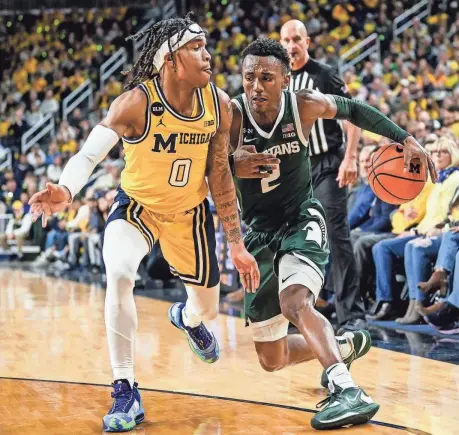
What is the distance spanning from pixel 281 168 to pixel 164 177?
65 centimetres

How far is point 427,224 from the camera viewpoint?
7055 millimetres

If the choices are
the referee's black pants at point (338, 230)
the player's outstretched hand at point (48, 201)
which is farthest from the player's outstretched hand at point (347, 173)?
the player's outstretched hand at point (48, 201)

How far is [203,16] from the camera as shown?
21.2 metres

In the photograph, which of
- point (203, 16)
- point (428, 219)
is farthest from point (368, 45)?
point (428, 219)

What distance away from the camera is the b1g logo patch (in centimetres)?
397

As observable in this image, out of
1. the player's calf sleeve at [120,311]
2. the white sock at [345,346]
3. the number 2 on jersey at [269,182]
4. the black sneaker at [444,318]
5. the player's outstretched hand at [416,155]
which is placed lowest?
the black sneaker at [444,318]

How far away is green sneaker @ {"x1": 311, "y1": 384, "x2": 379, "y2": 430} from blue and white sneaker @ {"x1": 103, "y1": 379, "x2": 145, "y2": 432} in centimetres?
81

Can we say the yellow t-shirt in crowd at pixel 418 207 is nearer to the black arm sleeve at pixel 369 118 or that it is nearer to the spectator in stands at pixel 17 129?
the black arm sleeve at pixel 369 118

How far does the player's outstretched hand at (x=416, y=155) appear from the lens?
412 centimetres

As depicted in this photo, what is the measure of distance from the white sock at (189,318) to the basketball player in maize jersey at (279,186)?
47 cm

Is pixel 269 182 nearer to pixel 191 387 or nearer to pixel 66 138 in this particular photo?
pixel 191 387

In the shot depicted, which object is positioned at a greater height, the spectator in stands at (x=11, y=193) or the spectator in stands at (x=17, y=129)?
the spectator in stands at (x=17, y=129)

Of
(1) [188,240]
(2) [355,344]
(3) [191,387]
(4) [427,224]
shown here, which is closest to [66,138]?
(4) [427,224]

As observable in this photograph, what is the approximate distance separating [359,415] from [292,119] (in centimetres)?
156
